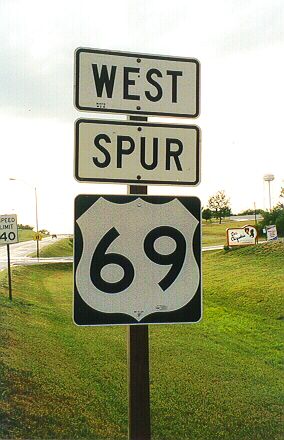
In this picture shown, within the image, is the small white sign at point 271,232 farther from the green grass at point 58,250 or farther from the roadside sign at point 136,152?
the roadside sign at point 136,152

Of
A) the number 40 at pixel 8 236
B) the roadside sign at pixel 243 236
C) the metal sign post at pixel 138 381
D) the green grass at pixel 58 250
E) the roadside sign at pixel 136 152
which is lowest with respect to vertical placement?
the green grass at pixel 58 250

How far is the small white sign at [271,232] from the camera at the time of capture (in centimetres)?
2462

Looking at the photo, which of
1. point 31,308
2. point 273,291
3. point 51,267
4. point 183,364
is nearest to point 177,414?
Answer: point 183,364

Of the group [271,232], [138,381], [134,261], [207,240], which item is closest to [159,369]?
[138,381]

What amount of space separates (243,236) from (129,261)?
24.2 metres

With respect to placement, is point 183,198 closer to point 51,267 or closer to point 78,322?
point 78,322

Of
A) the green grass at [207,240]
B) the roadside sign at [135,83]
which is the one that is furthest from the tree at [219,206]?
the roadside sign at [135,83]

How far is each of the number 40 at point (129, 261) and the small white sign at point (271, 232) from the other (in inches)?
905

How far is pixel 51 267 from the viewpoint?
25.2m

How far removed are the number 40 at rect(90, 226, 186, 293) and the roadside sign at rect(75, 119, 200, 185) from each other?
0.72ft

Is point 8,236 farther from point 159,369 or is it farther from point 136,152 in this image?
point 136,152

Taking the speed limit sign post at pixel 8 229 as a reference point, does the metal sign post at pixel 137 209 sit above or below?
above

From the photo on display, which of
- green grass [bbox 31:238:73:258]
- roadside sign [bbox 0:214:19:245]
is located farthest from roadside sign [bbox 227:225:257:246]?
roadside sign [bbox 0:214:19:245]

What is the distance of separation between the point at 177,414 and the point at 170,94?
8643mm
